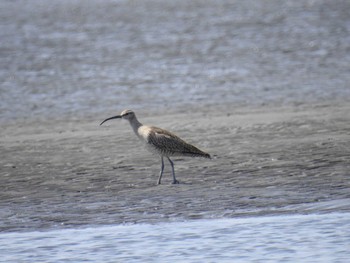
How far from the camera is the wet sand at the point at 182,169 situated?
10609 millimetres

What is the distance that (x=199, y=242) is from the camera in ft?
31.6

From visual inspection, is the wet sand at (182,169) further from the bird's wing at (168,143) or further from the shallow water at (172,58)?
the shallow water at (172,58)

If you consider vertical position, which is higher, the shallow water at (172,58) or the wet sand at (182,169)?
the shallow water at (172,58)

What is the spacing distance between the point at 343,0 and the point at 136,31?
11774 mm

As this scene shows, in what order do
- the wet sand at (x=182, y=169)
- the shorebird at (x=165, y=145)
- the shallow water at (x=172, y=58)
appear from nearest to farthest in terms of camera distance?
the wet sand at (x=182, y=169) → the shorebird at (x=165, y=145) → the shallow water at (x=172, y=58)

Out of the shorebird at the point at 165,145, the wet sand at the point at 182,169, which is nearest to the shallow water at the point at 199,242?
the wet sand at the point at 182,169

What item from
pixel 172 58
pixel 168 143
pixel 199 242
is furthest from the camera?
pixel 172 58

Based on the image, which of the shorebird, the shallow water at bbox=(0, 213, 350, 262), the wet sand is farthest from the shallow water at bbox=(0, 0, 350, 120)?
the shallow water at bbox=(0, 213, 350, 262)

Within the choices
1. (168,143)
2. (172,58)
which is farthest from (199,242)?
(172,58)

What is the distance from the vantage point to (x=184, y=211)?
10.5 metres

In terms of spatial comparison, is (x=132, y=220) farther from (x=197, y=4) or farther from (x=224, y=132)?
(x=197, y=4)

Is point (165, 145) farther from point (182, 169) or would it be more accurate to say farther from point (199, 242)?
point (199, 242)

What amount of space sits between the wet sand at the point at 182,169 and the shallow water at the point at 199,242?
29 cm

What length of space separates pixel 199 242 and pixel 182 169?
303 cm
